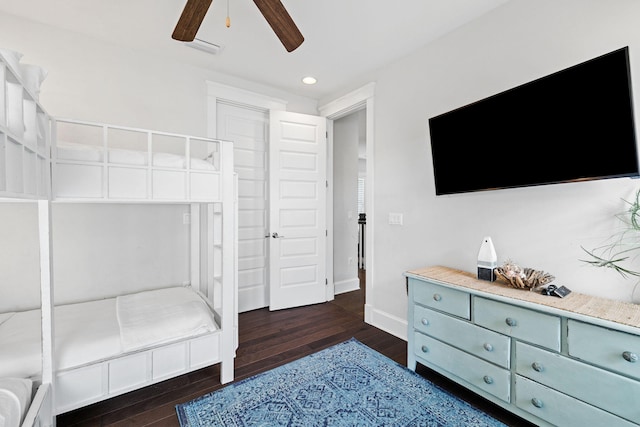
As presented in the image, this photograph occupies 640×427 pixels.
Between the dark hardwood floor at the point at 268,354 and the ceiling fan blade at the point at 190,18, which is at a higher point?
the ceiling fan blade at the point at 190,18

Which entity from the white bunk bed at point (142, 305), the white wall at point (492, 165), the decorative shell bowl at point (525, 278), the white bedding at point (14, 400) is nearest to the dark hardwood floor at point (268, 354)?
the white bunk bed at point (142, 305)

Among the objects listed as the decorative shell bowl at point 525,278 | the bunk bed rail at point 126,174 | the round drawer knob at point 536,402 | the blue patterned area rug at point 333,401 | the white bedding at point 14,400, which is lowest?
the blue patterned area rug at point 333,401

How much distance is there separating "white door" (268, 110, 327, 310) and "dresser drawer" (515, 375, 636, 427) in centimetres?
233

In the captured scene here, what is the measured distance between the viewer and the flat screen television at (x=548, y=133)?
1373mm

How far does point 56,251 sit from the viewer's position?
2.31 m

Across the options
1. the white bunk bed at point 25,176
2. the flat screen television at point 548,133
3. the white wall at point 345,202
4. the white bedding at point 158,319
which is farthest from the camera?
the white wall at point 345,202

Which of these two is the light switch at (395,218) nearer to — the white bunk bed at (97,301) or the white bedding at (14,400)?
the white bunk bed at (97,301)

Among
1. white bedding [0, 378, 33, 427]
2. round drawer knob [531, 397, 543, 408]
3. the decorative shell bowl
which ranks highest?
the decorative shell bowl

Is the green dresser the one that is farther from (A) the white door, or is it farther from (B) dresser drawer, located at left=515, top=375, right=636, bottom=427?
(A) the white door

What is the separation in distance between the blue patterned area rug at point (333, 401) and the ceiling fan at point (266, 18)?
225 cm

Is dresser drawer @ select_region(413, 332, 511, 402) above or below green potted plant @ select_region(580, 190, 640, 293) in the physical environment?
below

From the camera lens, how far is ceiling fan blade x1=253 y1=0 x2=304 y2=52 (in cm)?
149

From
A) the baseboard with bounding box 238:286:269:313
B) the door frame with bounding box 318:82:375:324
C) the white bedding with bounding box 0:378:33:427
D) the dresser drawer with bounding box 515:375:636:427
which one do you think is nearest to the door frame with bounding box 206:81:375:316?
the door frame with bounding box 318:82:375:324

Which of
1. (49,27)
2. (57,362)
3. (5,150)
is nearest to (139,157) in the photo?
(5,150)
